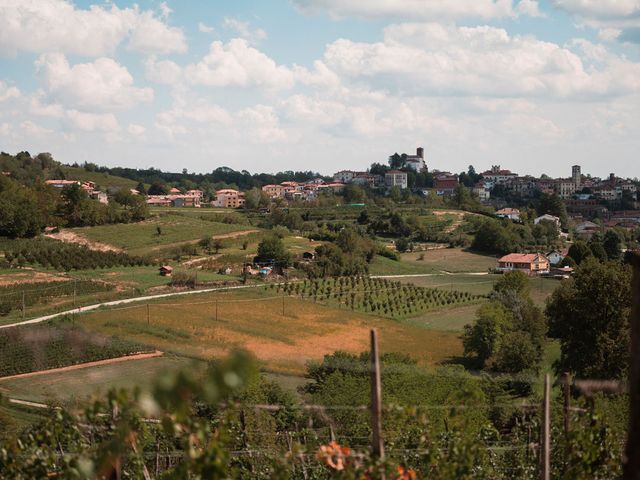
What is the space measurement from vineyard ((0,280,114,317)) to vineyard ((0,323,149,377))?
565 cm

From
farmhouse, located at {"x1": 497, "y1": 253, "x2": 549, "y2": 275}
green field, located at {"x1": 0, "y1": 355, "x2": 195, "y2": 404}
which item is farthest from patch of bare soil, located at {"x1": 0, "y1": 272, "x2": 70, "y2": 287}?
farmhouse, located at {"x1": 497, "y1": 253, "x2": 549, "y2": 275}

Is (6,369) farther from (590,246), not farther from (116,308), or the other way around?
(590,246)

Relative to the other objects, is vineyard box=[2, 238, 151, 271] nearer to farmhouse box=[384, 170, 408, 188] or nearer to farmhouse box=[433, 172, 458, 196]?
farmhouse box=[433, 172, 458, 196]

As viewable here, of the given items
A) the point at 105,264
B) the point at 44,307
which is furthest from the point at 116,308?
the point at 105,264

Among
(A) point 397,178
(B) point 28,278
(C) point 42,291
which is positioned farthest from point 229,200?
(C) point 42,291

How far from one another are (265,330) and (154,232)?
3080cm

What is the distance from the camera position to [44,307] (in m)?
32.6

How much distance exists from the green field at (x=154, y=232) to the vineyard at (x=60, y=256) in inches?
199

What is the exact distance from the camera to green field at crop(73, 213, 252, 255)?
5456cm

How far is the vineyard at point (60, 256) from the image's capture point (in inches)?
1690

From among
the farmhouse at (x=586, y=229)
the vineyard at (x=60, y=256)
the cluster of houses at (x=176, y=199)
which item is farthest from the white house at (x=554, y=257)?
the cluster of houses at (x=176, y=199)

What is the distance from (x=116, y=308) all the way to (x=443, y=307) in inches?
750

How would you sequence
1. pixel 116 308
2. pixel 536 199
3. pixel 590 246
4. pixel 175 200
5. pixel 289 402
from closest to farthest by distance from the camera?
pixel 289 402, pixel 116 308, pixel 590 246, pixel 175 200, pixel 536 199

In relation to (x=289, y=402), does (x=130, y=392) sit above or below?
above
